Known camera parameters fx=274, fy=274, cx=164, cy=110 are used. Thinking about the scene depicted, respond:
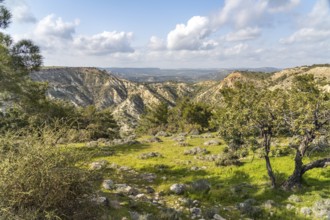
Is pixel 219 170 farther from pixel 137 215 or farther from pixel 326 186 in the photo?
pixel 137 215

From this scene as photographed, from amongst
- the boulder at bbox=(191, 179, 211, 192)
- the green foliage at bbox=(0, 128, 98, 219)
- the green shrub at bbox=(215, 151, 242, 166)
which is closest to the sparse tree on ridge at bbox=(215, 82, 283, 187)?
the boulder at bbox=(191, 179, 211, 192)

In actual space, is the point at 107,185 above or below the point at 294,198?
below

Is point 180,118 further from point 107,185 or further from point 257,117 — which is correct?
point 107,185

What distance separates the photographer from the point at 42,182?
24.0 feet

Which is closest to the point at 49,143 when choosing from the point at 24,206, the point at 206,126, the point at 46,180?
the point at 46,180

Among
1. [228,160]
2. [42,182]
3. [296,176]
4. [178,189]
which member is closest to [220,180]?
[228,160]

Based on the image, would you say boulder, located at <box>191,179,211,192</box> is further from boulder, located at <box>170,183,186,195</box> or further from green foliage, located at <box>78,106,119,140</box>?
green foliage, located at <box>78,106,119,140</box>

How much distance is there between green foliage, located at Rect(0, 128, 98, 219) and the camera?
6.94 metres

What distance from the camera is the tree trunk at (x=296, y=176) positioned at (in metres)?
13.5

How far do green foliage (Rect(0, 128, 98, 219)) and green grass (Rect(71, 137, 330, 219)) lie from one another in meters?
1.80

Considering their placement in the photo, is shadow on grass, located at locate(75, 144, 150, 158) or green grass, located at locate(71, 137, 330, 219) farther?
shadow on grass, located at locate(75, 144, 150, 158)

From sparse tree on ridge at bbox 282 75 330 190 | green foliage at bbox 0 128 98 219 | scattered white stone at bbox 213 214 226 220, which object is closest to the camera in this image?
green foliage at bbox 0 128 98 219

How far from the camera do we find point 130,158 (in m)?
23.8

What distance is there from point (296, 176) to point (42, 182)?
38.4 ft
